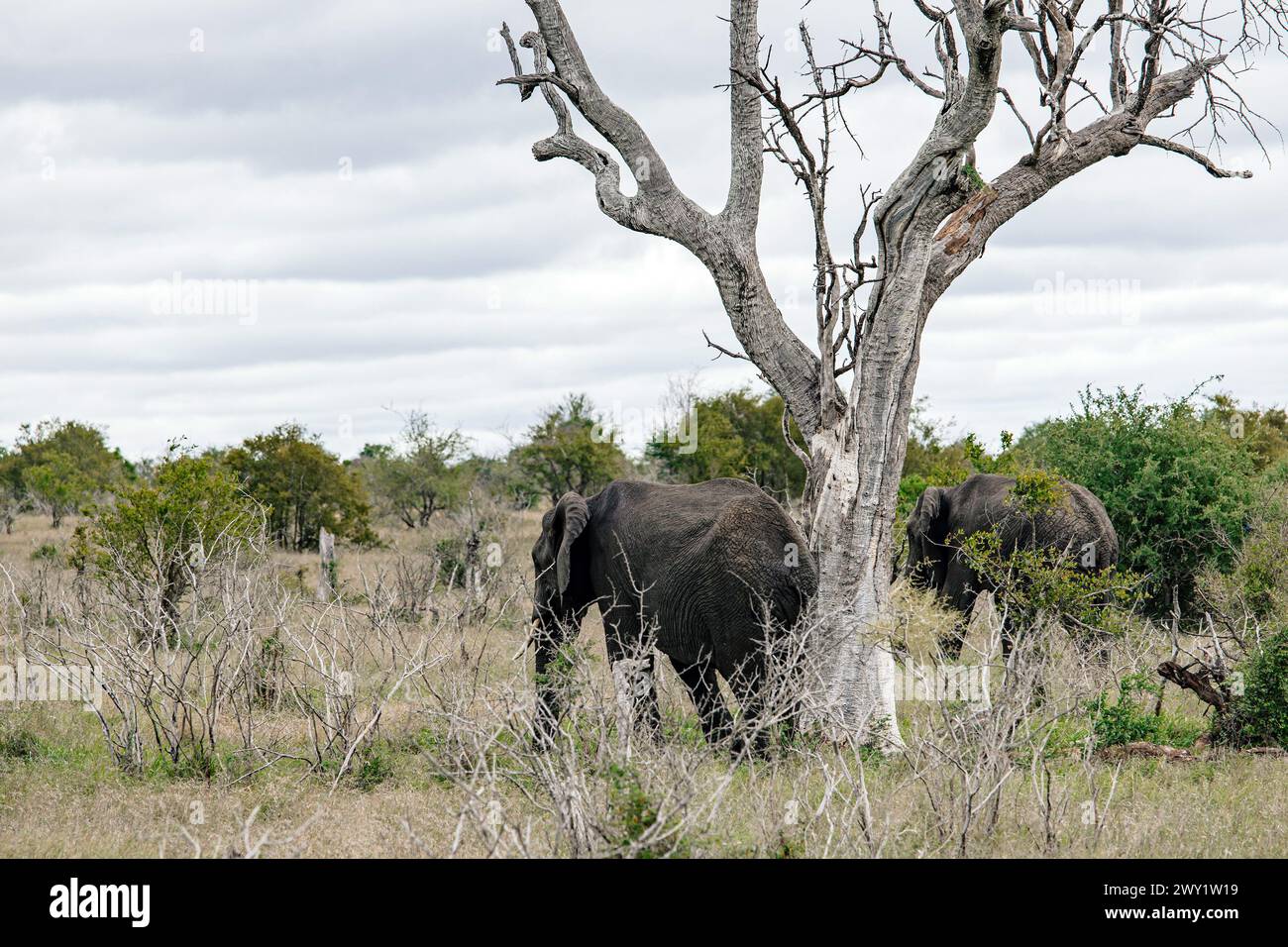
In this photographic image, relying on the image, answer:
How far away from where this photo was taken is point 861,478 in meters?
9.41

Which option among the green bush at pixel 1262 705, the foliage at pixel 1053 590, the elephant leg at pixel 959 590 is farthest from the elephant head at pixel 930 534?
the green bush at pixel 1262 705

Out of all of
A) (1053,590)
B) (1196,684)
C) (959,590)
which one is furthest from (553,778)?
(959,590)

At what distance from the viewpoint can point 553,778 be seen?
5637 millimetres

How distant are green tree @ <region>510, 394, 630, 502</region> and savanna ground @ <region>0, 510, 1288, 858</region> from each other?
1782 centimetres

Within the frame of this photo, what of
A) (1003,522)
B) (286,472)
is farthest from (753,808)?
(286,472)

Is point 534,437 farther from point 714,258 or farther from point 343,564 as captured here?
point 714,258

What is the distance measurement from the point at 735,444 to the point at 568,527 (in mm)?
17429

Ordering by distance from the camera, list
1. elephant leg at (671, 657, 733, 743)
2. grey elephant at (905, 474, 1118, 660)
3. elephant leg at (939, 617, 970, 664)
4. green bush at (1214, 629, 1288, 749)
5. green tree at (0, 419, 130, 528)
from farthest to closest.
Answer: green tree at (0, 419, 130, 528), grey elephant at (905, 474, 1118, 660), elephant leg at (939, 617, 970, 664), elephant leg at (671, 657, 733, 743), green bush at (1214, 629, 1288, 749)

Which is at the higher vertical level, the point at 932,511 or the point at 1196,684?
the point at 932,511

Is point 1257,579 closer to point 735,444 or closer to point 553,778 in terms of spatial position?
point 553,778

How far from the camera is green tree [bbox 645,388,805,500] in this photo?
27.2 m

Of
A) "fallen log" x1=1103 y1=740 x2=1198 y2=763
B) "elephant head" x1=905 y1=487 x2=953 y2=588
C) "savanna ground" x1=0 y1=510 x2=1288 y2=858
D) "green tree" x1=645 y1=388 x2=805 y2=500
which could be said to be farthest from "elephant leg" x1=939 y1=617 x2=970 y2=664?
"green tree" x1=645 y1=388 x2=805 y2=500

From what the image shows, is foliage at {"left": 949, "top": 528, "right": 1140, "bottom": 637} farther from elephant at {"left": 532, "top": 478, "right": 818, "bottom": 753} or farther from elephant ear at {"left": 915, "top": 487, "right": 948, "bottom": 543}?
elephant ear at {"left": 915, "top": 487, "right": 948, "bottom": 543}

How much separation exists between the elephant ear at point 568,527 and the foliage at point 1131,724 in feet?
13.4
